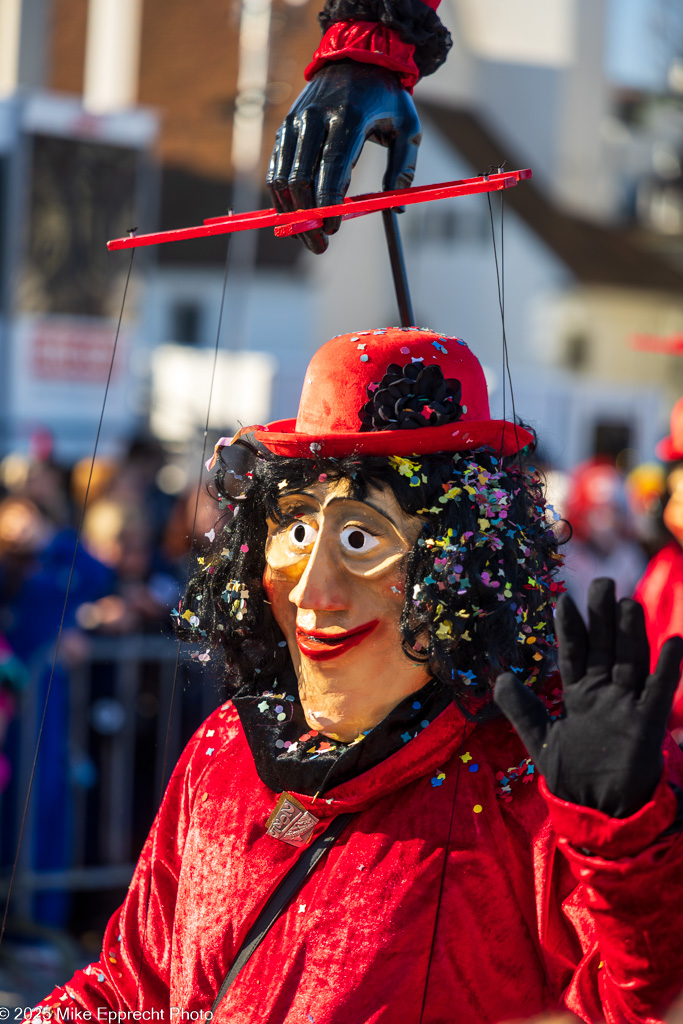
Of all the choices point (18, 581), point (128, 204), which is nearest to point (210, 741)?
point (18, 581)

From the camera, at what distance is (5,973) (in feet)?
12.6

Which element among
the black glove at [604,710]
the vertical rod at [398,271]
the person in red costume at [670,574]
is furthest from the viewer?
the person in red costume at [670,574]

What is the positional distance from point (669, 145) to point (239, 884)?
87.4 feet

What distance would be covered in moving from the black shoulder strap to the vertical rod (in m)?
0.85

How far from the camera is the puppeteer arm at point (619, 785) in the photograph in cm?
131

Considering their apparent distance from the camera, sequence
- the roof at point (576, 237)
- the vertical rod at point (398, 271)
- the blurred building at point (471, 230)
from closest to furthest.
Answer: the vertical rod at point (398, 271)
the blurred building at point (471, 230)
the roof at point (576, 237)

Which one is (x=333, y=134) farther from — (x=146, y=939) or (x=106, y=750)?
(x=106, y=750)

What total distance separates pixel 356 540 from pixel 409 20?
2.78 feet

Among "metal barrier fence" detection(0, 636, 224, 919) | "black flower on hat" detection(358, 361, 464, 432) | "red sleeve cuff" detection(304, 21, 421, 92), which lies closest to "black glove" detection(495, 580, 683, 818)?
"black flower on hat" detection(358, 361, 464, 432)

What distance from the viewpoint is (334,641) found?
5.55 ft

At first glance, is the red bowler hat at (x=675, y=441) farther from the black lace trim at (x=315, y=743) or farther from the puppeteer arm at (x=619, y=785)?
the puppeteer arm at (x=619, y=785)

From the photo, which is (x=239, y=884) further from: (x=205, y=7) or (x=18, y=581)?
(x=205, y=7)

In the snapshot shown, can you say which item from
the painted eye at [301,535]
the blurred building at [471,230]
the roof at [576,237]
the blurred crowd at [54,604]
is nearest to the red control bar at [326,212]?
the painted eye at [301,535]

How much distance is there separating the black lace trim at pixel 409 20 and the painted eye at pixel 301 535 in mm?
784
